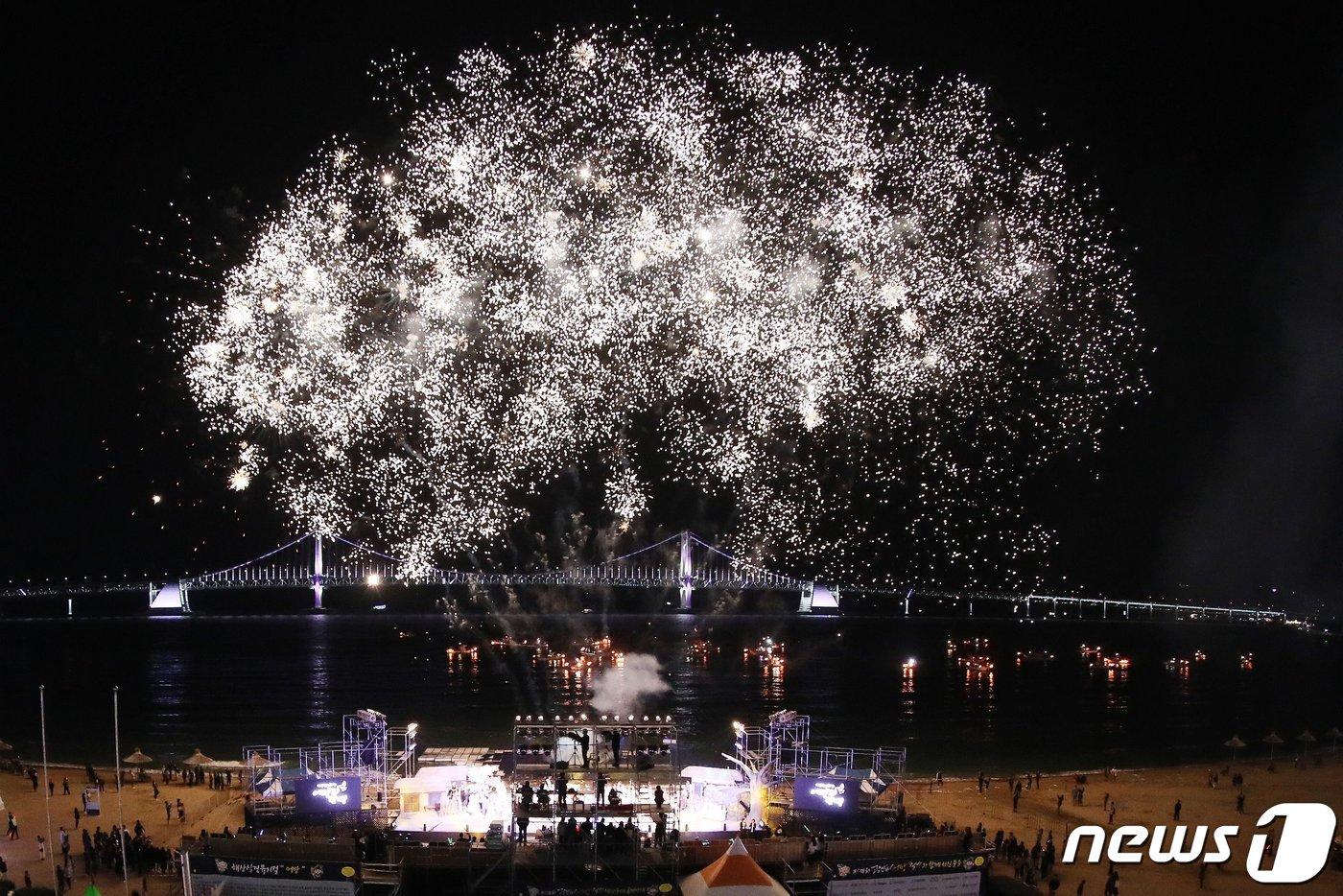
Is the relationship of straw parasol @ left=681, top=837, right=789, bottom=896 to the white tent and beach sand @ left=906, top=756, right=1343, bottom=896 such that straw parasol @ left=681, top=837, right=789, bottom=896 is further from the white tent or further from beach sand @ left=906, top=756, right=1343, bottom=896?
beach sand @ left=906, top=756, right=1343, bottom=896

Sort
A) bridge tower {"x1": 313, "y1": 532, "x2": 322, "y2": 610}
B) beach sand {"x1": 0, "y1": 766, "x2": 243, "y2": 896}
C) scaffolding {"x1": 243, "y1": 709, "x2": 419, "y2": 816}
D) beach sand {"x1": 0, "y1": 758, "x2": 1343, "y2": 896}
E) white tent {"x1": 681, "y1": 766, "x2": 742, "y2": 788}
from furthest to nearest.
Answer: bridge tower {"x1": 313, "y1": 532, "x2": 322, "y2": 610}
white tent {"x1": 681, "y1": 766, "x2": 742, "y2": 788}
scaffolding {"x1": 243, "y1": 709, "x2": 419, "y2": 816}
beach sand {"x1": 0, "y1": 758, "x2": 1343, "y2": 896}
beach sand {"x1": 0, "y1": 766, "x2": 243, "y2": 896}

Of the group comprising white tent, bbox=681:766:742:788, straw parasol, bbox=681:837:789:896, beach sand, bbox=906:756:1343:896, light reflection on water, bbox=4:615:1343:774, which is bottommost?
light reflection on water, bbox=4:615:1343:774

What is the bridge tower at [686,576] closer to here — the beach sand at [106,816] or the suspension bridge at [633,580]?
the suspension bridge at [633,580]

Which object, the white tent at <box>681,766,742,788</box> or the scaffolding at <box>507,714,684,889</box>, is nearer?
the scaffolding at <box>507,714,684,889</box>

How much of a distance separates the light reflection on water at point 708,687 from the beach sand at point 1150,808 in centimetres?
724

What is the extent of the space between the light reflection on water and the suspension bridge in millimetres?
9506

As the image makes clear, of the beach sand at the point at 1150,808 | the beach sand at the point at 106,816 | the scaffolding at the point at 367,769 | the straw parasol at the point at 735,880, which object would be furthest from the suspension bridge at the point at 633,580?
the straw parasol at the point at 735,880

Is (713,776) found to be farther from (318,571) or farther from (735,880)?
(318,571)

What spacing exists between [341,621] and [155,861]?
91.9 m

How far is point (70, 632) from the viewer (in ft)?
313

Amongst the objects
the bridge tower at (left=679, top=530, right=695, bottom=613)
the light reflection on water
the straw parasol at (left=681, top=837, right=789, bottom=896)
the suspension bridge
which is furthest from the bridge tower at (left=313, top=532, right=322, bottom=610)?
the straw parasol at (left=681, top=837, right=789, bottom=896)

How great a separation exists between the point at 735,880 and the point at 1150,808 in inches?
558

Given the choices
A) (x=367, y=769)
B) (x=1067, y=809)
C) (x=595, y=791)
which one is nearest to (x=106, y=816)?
(x=367, y=769)

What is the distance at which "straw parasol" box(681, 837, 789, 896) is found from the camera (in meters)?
12.7
